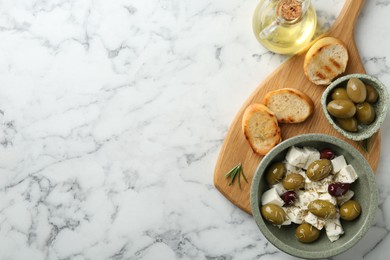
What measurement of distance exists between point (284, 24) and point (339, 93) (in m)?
0.21

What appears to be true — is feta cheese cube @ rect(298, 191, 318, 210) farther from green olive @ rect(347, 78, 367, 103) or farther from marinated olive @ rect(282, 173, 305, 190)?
green olive @ rect(347, 78, 367, 103)

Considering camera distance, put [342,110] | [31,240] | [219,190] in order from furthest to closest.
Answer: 1. [31,240]
2. [219,190]
3. [342,110]

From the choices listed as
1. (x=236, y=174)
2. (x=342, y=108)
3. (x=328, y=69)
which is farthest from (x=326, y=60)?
(x=236, y=174)

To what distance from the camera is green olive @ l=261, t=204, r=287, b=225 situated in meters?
1.49

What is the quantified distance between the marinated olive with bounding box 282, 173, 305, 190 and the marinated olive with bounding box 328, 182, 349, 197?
0.23 ft

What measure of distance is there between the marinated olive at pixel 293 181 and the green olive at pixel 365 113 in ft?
0.66

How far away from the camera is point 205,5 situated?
1637 mm

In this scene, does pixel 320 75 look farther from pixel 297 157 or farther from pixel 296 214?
pixel 296 214

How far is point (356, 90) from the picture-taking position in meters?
1.48

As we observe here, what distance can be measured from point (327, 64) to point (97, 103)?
600mm

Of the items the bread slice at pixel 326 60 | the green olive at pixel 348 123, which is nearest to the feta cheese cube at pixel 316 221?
the green olive at pixel 348 123

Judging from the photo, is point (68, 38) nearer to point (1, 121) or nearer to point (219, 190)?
point (1, 121)

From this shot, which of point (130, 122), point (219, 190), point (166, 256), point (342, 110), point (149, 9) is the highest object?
point (149, 9)

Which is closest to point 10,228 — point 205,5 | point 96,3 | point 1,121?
point 1,121
